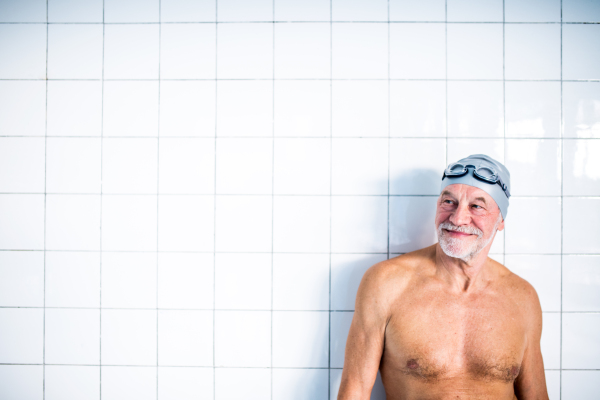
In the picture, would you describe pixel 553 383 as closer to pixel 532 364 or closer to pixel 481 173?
pixel 532 364

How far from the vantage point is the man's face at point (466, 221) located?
55.9 inches

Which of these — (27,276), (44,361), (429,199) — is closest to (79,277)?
(27,276)

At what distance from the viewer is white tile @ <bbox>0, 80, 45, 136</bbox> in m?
1.79

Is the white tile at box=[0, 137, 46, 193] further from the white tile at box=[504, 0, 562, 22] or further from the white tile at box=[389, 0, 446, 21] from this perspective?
the white tile at box=[504, 0, 562, 22]

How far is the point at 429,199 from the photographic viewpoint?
5.80 feet

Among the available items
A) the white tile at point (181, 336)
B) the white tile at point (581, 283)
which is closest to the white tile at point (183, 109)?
the white tile at point (181, 336)

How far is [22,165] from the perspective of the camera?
1786mm

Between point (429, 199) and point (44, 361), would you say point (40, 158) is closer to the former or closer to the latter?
point (44, 361)

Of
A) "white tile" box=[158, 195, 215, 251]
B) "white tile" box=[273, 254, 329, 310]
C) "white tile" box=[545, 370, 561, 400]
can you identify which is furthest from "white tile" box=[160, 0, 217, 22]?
"white tile" box=[545, 370, 561, 400]

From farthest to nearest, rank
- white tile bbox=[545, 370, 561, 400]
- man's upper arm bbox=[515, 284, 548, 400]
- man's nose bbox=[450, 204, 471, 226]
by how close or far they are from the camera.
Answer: white tile bbox=[545, 370, 561, 400] → man's upper arm bbox=[515, 284, 548, 400] → man's nose bbox=[450, 204, 471, 226]

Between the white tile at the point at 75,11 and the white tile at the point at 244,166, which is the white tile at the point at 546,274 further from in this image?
the white tile at the point at 75,11

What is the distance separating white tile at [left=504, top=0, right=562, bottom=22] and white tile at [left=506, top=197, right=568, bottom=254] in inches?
37.0

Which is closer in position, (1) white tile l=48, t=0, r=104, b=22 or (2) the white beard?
(2) the white beard

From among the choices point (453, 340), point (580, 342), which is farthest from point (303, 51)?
point (580, 342)
